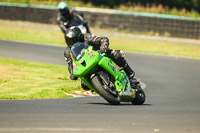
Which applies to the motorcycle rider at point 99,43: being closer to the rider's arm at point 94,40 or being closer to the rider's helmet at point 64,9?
the rider's arm at point 94,40

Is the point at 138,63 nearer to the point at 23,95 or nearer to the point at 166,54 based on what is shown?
the point at 166,54

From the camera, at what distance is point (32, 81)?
13000 millimetres

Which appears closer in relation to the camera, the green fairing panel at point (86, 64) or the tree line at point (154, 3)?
the green fairing panel at point (86, 64)

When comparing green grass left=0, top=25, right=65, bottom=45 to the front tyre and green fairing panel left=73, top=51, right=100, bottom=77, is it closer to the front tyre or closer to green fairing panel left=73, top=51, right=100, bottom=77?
green fairing panel left=73, top=51, right=100, bottom=77

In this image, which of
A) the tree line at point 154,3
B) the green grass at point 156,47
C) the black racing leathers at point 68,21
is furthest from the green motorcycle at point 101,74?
the tree line at point 154,3

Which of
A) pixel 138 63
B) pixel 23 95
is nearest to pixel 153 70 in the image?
pixel 138 63

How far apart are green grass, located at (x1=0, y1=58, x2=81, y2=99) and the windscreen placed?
5.45ft

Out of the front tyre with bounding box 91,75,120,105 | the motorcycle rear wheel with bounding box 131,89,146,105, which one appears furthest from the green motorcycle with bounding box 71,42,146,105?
the motorcycle rear wheel with bounding box 131,89,146,105

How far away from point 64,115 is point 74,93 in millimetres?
4408

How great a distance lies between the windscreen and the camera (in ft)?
29.7

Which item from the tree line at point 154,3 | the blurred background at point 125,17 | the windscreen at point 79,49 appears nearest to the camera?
the windscreen at point 79,49

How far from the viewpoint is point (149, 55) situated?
22.4 m

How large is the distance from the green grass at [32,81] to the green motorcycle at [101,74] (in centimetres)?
176

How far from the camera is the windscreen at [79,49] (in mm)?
9055
